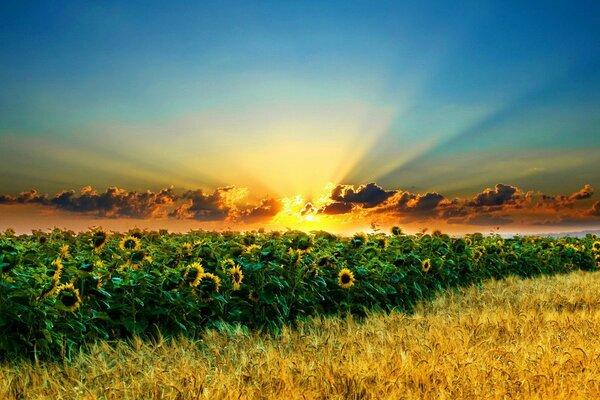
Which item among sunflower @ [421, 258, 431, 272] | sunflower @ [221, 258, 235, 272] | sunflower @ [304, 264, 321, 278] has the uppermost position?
sunflower @ [221, 258, 235, 272]

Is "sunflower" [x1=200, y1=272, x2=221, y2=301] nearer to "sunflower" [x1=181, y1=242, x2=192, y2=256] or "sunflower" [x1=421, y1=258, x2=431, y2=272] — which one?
"sunflower" [x1=181, y1=242, x2=192, y2=256]

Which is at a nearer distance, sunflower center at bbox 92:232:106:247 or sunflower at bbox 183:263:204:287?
sunflower at bbox 183:263:204:287

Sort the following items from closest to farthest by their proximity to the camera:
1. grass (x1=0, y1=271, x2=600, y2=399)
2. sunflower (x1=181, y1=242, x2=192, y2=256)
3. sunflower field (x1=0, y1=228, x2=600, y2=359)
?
grass (x1=0, y1=271, x2=600, y2=399), sunflower field (x1=0, y1=228, x2=600, y2=359), sunflower (x1=181, y1=242, x2=192, y2=256)

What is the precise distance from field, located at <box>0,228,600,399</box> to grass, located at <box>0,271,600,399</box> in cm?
2

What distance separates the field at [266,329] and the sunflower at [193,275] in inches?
0.4

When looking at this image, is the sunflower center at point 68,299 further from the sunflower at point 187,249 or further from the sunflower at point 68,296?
the sunflower at point 187,249

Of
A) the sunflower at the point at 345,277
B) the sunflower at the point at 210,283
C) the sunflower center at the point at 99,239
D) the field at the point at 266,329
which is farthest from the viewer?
the sunflower at the point at 345,277

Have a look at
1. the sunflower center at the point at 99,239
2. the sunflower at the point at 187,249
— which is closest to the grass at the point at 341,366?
the sunflower at the point at 187,249

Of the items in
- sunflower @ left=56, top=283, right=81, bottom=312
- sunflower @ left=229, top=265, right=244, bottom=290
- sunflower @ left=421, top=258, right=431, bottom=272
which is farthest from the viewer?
sunflower @ left=421, top=258, right=431, bottom=272

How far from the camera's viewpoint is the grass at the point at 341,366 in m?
3.90

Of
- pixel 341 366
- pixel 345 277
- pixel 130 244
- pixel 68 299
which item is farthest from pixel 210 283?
pixel 341 366

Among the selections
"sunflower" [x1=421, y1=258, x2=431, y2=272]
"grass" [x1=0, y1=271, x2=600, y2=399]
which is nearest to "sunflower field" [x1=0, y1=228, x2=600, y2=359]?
"sunflower" [x1=421, y1=258, x2=431, y2=272]

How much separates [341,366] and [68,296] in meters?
2.33

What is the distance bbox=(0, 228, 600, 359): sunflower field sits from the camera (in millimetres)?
4801
